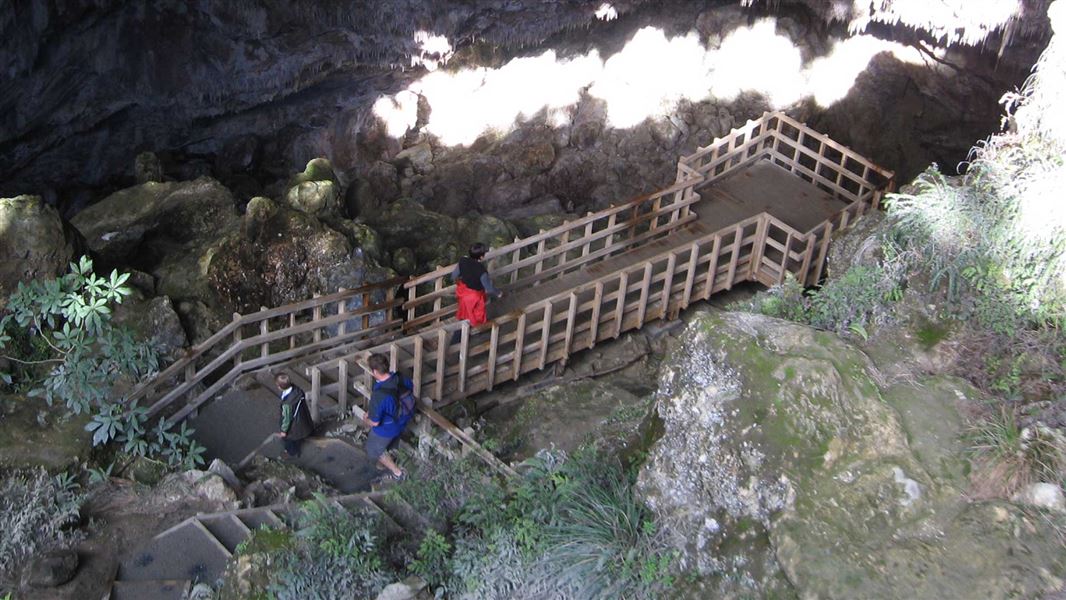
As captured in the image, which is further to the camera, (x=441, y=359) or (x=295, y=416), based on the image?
(x=441, y=359)

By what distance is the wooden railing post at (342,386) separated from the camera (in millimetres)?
10383

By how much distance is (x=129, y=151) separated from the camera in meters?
17.8

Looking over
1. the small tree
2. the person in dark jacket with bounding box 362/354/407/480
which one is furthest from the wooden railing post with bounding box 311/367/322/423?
the small tree

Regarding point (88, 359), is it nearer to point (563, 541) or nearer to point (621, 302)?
point (563, 541)

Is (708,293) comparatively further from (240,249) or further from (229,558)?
(229,558)

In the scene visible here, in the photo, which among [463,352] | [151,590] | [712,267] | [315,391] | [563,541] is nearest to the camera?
[563,541]

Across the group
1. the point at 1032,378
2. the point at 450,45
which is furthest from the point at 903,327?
the point at 450,45

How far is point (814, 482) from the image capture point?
677cm

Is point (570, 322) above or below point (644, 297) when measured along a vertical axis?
below

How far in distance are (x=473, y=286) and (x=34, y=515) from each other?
16.6 feet

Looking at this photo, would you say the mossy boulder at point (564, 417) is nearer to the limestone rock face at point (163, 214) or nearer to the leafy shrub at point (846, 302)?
the leafy shrub at point (846, 302)

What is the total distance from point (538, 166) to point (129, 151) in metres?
7.89

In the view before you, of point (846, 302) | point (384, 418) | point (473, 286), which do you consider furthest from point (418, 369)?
point (846, 302)

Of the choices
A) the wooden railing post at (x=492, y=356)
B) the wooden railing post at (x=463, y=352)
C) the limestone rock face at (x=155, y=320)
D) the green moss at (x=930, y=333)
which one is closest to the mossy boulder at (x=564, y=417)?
the wooden railing post at (x=492, y=356)
